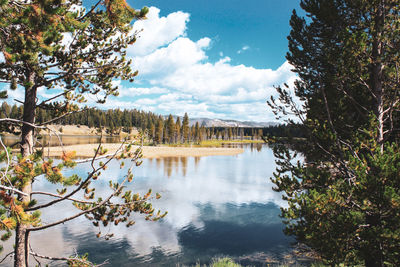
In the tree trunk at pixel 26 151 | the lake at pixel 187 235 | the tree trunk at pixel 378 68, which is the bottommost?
the lake at pixel 187 235

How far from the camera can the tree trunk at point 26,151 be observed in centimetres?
432

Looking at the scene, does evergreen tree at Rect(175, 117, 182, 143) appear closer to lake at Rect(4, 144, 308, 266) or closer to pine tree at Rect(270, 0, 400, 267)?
lake at Rect(4, 144, 308, 266)

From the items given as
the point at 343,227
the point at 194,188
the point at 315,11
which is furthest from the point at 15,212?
the point at 194,188

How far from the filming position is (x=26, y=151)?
4754 mm

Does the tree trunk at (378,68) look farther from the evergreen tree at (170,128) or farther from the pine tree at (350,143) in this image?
the evergreen tree at (170,128)

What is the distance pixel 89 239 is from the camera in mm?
13445

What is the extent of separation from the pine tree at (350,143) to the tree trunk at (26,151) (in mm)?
5667

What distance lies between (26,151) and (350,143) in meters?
8.54

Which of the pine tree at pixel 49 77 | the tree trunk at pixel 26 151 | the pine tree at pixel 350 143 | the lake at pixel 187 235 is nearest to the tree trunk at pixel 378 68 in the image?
the pine tree at pixel 350 143

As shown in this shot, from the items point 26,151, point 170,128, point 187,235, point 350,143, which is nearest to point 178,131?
point 170,128

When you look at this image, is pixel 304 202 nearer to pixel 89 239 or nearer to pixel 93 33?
pixel 93 33

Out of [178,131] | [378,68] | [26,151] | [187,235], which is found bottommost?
[187,235]

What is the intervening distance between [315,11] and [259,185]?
75.3 ft

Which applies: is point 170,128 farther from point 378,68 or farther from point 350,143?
point 378,68
